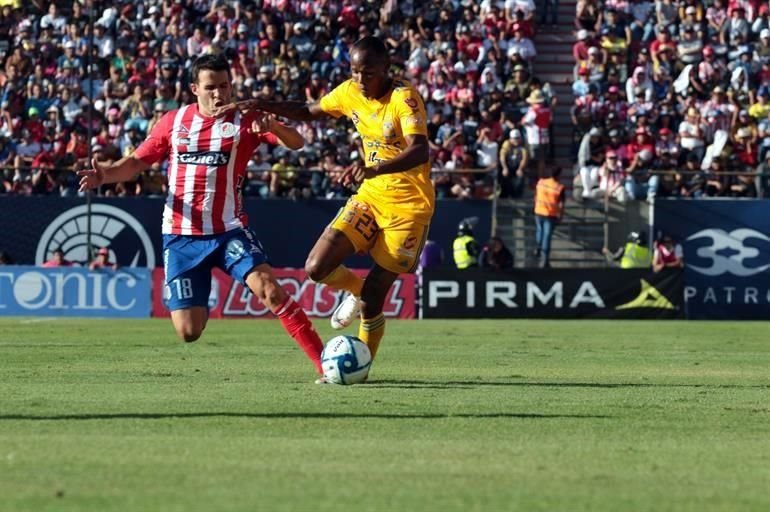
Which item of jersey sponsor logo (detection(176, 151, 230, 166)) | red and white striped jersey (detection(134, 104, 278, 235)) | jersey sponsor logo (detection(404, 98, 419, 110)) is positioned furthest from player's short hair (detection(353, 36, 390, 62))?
jersey sponsor logo (detection(176, 151, 230, 166))

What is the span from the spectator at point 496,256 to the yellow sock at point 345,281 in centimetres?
1525

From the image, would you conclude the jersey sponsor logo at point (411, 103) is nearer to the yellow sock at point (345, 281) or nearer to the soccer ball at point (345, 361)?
the yellow sock at point (345, 281)

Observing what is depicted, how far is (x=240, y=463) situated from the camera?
287 inches

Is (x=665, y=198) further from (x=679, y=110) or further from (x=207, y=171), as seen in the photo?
(x=207, y=171)

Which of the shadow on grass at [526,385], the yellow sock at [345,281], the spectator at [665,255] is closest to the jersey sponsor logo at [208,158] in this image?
the yellow sock at [345,281]

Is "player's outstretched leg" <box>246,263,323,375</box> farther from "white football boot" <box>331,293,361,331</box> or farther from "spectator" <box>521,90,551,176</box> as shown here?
"spectator" <box>521,90,551,176</box>

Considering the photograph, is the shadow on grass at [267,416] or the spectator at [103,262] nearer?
the shadow on grass at [267,416]

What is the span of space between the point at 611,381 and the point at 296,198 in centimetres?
1728

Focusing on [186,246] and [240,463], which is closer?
[240,463]

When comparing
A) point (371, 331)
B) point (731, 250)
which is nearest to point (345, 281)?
point (371, 331)

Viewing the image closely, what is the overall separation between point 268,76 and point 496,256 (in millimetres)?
6876

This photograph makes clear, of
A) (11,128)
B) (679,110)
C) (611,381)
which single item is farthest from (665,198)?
(611,381)

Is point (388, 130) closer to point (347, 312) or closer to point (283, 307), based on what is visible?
point (283, 307)

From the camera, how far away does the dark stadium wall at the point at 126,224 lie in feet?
96.6
